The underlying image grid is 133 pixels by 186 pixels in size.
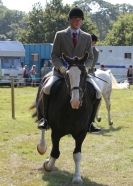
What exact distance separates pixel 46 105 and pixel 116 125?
6724mm

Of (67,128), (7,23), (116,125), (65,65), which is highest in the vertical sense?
(65,65)

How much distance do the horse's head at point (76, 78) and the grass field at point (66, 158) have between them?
1356 millimetres

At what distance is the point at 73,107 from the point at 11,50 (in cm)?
3051

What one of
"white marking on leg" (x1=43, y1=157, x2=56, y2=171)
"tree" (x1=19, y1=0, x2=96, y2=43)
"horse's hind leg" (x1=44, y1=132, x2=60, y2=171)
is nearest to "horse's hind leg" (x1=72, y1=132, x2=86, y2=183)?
"horse's hind leg" (x1=44, y1=132, x2=60, y2=171)

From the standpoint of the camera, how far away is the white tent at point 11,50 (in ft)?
119

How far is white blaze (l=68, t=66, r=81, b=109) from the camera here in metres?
6.45

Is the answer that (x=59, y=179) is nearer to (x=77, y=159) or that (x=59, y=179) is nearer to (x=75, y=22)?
(x=77, y=159)

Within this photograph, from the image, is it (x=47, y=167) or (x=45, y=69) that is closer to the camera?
(x=47, y=167)

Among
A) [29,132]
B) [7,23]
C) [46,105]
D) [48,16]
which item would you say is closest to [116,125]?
[29,132]

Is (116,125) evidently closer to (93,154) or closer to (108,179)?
(93,154)

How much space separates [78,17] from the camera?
7367 mm

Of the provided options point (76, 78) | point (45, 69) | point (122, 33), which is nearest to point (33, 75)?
point (45, 69)

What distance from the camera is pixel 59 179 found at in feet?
24.0

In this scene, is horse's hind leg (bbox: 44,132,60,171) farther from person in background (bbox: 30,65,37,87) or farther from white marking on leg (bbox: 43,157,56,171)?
person in background (bbox: 30,65,37,87)
